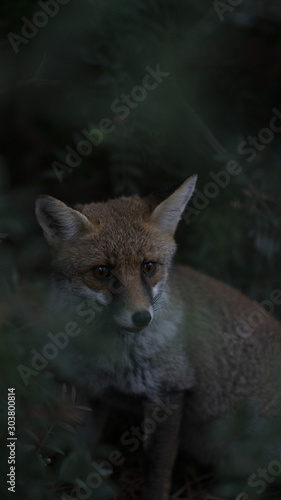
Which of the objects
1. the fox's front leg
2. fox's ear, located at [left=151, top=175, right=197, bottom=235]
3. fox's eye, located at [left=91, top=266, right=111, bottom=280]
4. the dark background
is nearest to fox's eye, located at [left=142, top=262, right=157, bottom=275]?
fox's eye, located at [left=91, top=266, right=111, bottom=280]

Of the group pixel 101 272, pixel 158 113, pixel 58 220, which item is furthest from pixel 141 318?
pixel 158 113

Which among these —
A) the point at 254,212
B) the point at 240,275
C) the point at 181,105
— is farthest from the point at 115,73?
the point at 240,275

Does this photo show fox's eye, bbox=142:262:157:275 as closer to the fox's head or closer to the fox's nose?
the fox's head

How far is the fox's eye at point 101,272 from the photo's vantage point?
3.96 metres

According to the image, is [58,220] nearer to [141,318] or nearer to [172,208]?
[172,208]

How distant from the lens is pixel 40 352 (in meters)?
3.77

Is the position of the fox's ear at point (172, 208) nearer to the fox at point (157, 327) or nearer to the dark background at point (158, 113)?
the fox at point (157, 327)

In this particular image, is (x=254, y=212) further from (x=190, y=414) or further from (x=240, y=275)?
(x=190, y=414)

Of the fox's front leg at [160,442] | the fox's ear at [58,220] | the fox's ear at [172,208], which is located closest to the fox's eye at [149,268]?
the fox's ear at [172,208]

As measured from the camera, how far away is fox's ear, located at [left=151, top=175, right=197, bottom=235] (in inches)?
170

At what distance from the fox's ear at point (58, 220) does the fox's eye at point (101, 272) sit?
0.34 meters

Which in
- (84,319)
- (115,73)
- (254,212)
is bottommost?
(254,212)

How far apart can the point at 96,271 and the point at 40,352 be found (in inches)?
24.3

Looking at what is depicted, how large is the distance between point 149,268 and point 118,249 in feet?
0.83
